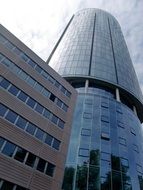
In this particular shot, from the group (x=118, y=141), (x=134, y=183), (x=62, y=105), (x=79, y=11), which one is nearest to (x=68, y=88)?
(x=62, y=105)

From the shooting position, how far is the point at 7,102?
24.2 metres

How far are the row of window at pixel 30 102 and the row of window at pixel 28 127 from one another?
2.49m

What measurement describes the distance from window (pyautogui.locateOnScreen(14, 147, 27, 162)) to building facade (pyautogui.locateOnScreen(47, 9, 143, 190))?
788cm

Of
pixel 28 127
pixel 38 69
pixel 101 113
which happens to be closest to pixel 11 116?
pixel 28 127

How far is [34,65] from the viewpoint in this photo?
3175 cm

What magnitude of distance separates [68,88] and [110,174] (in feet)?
48.8

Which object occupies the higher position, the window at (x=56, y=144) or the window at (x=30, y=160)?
the window at (x=56, y=144)

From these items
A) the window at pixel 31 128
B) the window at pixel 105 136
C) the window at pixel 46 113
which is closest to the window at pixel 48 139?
the window at pixel 31 128

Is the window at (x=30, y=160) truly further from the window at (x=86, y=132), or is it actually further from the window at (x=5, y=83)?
the window at (x=86, y=132)

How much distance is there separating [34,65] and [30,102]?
680 centimetres

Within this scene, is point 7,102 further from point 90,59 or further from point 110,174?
point 90,59

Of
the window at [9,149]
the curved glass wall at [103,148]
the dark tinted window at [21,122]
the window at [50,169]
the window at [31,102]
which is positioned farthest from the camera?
the curved glass wall at [103,148]

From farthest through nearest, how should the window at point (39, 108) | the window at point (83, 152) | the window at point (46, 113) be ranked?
1. the window at point (83, 152)
2. the window at point (46, 113)
3. the window at point (39, 108)

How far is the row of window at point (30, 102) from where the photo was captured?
2558 centimetres
